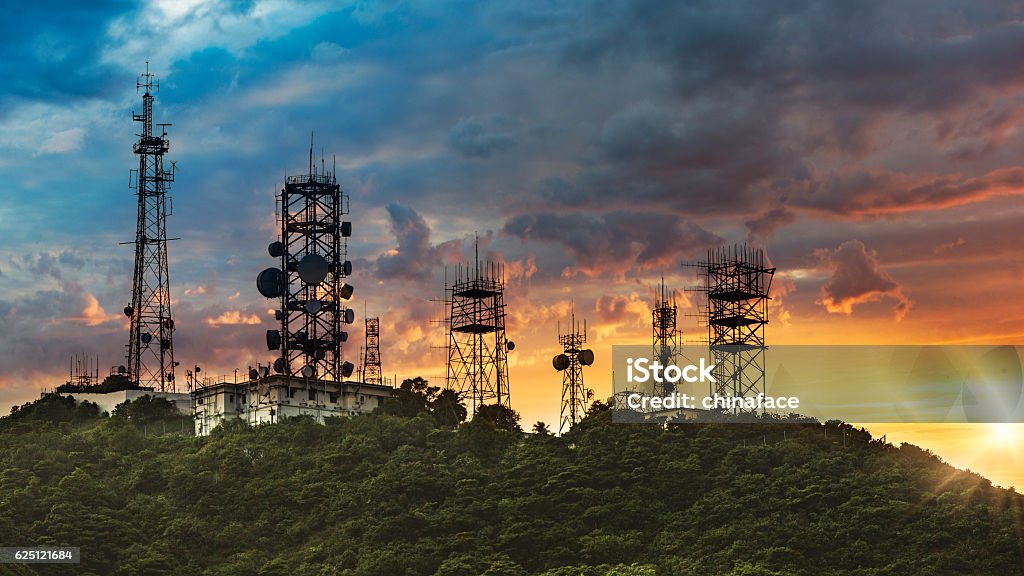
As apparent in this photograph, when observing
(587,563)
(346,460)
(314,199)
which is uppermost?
(314,199)

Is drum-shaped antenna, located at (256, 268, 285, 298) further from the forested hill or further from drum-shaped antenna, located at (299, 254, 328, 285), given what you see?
the forested hill

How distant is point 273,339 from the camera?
106 metres

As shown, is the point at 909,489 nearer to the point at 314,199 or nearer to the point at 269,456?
Result: the point at 269,456

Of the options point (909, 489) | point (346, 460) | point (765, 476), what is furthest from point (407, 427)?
point (909, 489)

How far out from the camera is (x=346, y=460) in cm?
9169

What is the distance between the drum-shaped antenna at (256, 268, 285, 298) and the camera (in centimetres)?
10812

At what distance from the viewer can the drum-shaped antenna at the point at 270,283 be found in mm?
108125

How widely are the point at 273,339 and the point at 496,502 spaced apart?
97.6ft

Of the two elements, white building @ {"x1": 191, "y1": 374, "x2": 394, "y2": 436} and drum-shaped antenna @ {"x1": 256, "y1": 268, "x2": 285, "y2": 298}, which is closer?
white building @ {"x1": 191, "y1": 374, "x2": 394, "y2": 436}

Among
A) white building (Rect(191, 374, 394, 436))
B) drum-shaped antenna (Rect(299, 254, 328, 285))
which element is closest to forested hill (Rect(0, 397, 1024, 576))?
white building (Rect(191, 374, 394, 436))

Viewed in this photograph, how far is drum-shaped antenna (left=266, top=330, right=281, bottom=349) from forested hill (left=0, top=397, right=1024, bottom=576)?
959cm

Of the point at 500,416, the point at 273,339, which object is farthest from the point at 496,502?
the point at 273,339

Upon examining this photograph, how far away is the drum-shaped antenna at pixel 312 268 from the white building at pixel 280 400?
8620 mm

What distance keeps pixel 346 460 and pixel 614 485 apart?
19020 millimetres
